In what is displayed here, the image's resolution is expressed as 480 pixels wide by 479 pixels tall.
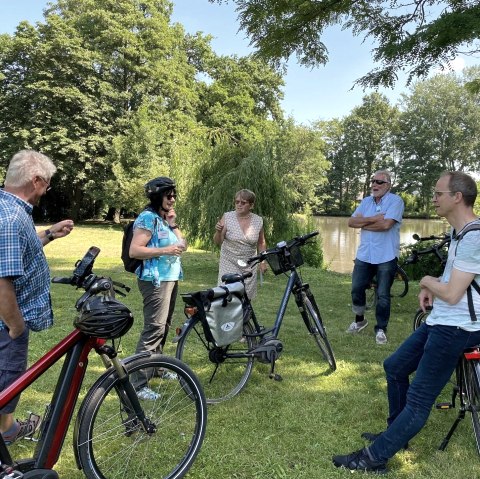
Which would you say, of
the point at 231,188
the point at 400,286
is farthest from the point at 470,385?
the point at 231,188

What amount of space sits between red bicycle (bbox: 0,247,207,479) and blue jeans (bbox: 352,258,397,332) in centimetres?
314

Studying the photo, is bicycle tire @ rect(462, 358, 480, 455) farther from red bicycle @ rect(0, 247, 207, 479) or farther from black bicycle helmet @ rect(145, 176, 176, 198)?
black bicycle helmet @ rect(145, 176, 176, 198)

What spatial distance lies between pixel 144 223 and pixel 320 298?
5.30 meters

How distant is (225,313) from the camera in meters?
3.42

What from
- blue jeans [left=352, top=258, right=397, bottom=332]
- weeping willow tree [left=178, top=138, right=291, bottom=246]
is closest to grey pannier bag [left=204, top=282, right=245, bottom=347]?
blue jeans [left=352, top=258, right=397, bottom=332]

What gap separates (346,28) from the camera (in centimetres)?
607

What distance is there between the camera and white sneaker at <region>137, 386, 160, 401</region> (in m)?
2.59

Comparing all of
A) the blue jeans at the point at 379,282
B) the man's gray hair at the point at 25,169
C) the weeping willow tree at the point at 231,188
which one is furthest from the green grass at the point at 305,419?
the weeping willow tree at the point at 231,188

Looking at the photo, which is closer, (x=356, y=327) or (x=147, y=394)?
(x=147, y=394)

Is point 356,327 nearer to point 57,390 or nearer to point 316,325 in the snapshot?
point 316,325

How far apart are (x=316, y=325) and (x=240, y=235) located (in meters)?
1.23

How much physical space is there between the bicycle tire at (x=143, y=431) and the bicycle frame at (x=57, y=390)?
9cm

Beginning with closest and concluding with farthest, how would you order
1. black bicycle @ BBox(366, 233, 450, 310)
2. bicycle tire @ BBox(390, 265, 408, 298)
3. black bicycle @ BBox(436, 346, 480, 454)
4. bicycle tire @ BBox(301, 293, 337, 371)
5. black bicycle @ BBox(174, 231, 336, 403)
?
black bicycle @ BBox(436, 346, 480, 454) → black bicycle @ BBox(174, 231, 336, 403) → bicycle tire @ BBox(301, 293, 337, 371) → black bicycle @ BBox(366, 233, 450, 310) → bicycle tire @ BBox(390, 265, 408, 298)

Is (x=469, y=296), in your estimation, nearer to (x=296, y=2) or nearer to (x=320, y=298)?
(x=296, y=2)
